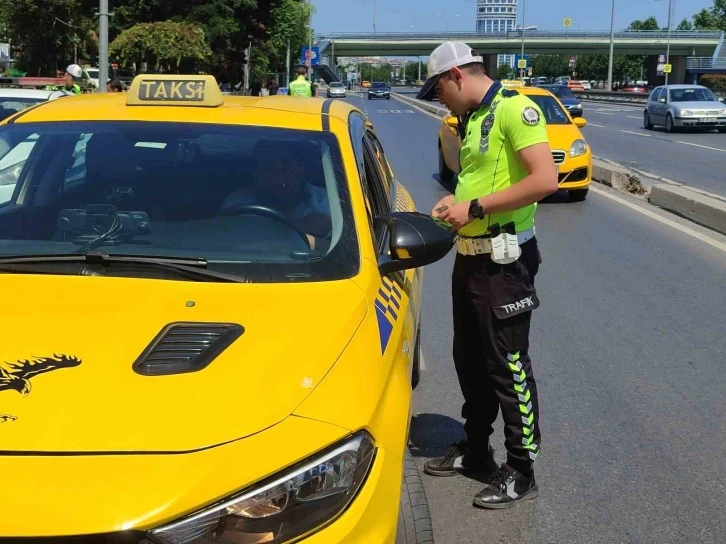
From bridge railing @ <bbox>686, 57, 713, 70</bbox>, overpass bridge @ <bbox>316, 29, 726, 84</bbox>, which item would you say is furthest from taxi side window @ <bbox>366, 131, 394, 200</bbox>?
bridge railing @ <bbox>686, 57, 713, 70</bbox>

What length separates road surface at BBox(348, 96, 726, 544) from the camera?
3516 mm

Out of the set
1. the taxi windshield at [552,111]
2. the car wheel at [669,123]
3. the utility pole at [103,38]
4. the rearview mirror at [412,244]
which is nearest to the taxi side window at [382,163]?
the rearview mirror at [412,244]

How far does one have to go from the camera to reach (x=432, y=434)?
4359mm

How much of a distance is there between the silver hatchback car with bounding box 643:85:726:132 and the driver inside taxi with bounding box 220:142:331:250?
27.2 m

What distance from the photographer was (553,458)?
161 inches

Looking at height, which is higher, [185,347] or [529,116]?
[529,116]

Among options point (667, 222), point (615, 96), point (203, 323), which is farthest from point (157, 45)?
point (615, 96)

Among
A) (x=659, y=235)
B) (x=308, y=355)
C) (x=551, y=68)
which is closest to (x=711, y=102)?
(x=659, y=235)

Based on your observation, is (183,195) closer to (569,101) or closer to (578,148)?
(578,148)

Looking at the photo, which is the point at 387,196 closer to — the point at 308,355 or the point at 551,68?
the point at 308,355

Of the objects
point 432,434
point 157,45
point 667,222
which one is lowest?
point 432,434

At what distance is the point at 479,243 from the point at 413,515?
121 centimetres

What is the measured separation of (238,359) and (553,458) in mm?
2265

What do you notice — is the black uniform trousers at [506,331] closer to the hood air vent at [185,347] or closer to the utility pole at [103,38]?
the hood air vent at [185,347]
